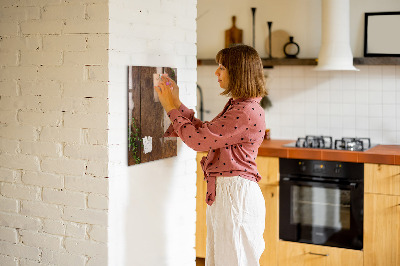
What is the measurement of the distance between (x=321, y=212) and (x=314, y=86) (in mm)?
1104

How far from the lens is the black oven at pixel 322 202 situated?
3.89m

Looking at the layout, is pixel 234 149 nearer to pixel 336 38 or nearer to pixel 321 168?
pixel 321 168

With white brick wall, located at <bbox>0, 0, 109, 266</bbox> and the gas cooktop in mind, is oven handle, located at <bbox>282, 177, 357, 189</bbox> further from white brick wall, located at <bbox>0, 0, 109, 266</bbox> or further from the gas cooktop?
white brick wall, located at <bbox>0, 0, 109, 266</bbox>

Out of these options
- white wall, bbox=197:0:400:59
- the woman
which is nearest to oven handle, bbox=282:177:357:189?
white wall, bbox=197:0:400:59

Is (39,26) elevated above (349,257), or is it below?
above

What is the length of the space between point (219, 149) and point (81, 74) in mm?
718

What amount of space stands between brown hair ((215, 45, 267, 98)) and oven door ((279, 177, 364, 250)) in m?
1.58

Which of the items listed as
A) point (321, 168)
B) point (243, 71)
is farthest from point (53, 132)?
point (321, 168)

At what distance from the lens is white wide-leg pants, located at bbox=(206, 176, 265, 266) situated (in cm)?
264

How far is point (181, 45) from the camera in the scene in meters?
2.97

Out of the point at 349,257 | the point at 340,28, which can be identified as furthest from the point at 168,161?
the point at 340,28

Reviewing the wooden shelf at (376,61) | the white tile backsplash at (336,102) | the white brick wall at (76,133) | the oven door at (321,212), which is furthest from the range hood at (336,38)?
the white brick wall at (76,133)

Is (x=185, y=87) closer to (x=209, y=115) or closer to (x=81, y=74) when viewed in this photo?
(x=81, y=74)

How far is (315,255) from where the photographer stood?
13.3 feet
